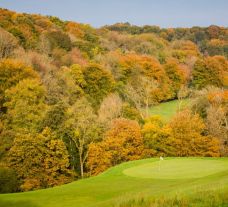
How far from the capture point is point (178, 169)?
30.5 m

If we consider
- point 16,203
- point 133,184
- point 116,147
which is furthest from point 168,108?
point 16,203

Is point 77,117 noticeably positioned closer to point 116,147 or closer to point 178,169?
point 116,147

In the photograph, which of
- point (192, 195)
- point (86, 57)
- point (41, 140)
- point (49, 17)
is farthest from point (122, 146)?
point (49, 17)

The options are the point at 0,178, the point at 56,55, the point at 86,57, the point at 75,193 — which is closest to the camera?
the point at 75,193

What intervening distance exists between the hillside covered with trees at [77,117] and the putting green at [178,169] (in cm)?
1771

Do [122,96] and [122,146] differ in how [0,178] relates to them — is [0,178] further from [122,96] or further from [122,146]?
[122,96]

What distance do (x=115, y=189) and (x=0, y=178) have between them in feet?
78.8

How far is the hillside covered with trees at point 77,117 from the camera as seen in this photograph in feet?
160

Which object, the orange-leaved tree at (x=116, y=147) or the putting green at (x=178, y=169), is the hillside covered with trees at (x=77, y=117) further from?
the putting green at (x=178, y=169)

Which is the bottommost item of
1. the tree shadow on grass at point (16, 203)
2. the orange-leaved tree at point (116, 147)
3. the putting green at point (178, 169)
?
the orange-leaved tree at point (116, 147)

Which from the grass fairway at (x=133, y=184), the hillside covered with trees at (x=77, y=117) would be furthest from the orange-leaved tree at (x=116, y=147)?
the grass fairway at (x=133, y=184)

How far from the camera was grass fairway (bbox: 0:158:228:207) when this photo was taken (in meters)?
20.0

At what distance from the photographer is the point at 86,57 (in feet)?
365

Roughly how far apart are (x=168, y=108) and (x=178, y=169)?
236 feet
